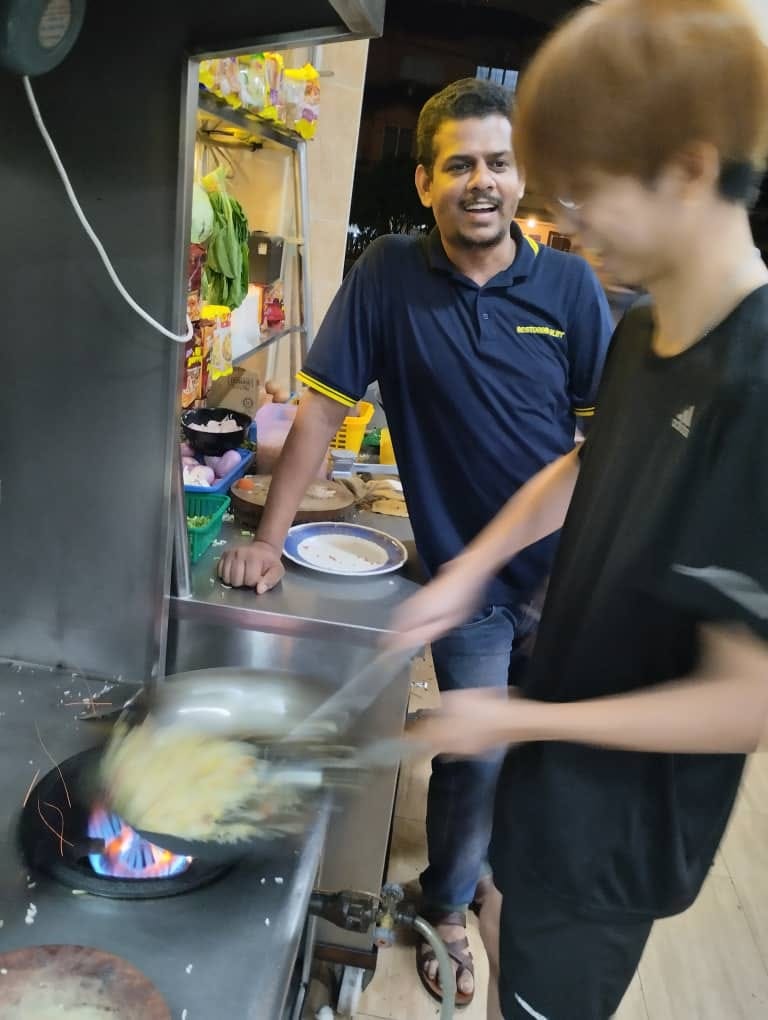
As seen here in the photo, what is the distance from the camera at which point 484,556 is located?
1084 millimetres

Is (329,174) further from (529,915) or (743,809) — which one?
(529,915)

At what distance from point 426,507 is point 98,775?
2.49ft

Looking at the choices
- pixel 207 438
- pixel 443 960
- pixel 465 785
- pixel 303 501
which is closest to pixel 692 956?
pixel 465 785

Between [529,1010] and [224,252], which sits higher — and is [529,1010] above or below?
below

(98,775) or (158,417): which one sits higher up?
(158,417)

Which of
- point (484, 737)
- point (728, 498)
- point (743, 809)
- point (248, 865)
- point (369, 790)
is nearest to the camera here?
point (728, 498)

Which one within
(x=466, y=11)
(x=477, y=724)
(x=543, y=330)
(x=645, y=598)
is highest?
(x=466, y=11)

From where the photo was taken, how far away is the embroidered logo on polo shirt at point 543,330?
1438 millimetres

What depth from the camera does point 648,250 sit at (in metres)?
0.67

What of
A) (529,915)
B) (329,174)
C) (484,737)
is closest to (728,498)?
(484,737)

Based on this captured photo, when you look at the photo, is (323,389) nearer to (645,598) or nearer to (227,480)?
(227,480)

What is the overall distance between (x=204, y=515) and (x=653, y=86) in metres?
1.00

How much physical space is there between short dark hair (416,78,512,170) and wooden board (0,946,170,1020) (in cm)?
135

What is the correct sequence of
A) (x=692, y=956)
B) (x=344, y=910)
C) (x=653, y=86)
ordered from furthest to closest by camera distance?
1. (x=692, y=956)
2. (x=344, y=910)
3. (x=653, y=86)
